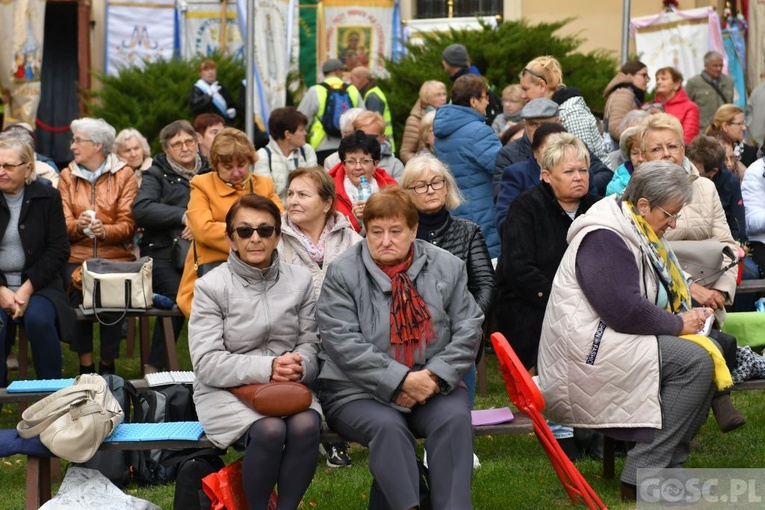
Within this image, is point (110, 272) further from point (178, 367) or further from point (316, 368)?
point (316, 368)

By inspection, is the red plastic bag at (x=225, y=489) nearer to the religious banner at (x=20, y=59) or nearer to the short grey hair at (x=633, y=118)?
the short grey hair at (x=633, y=118)

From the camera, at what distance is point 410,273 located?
633cm

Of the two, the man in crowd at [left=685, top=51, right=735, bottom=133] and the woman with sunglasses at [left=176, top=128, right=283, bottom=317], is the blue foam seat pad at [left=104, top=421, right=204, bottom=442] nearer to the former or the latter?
the woman with sunglasses at [left=176, top=128, right=283, bottom=317]

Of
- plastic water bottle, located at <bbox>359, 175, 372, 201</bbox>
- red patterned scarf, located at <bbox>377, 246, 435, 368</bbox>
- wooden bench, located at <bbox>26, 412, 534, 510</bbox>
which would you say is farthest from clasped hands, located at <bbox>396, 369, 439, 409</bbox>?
plastic water bottle, located at <bbox>359, 175, 372, 201</bbox>

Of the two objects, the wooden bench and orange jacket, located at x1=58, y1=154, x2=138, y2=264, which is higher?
orange jacket, located at x1=58, y1=154, x2=138, y2=264

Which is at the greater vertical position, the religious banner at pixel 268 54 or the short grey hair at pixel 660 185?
the religious banner at pixel 268 54

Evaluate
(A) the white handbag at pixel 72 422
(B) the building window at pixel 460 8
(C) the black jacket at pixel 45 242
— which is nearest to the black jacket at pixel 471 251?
(A) the white handbag at pixel 72 422

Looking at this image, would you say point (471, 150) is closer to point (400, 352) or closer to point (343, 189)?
point (343, 189)

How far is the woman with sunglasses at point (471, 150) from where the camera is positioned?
959cm

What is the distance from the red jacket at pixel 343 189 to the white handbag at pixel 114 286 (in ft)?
4.56

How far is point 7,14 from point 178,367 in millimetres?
8404

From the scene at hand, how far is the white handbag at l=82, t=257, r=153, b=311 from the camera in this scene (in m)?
8.72

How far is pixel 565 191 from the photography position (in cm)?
745

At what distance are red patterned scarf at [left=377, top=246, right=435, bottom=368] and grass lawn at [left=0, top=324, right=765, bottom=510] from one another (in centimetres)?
92
